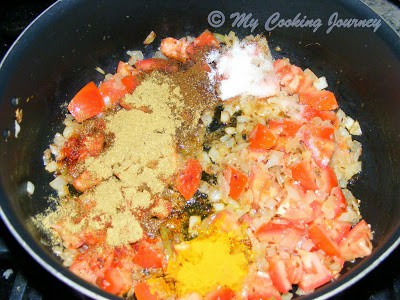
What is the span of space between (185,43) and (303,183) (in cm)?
137

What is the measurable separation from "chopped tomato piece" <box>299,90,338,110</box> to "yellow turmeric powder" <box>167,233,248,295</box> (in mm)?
1163

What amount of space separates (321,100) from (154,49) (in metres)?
1.33

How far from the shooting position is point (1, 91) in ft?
7.05

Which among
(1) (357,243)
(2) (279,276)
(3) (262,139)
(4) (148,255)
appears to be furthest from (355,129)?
(4) (148,255)

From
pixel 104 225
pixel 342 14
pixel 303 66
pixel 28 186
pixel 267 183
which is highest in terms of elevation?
pixel 342 14

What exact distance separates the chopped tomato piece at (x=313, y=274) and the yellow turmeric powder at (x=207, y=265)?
348 mm

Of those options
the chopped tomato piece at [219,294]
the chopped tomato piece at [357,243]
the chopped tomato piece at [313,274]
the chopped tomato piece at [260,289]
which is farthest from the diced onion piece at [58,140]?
the chopped tomato piece at [357,243]

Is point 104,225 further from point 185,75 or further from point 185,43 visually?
point 185,43

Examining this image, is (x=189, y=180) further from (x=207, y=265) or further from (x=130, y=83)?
(x=130, y=83)

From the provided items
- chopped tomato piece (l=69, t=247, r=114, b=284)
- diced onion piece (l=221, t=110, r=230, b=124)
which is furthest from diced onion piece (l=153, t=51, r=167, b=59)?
chopped tomato piece (l=69, t=247, r=114, b=284)

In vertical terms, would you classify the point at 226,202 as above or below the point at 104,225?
above

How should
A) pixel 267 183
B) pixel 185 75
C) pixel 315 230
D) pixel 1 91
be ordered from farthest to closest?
pixel 185 75, pixel 267 183, pixel 315 230, pixel 1 91

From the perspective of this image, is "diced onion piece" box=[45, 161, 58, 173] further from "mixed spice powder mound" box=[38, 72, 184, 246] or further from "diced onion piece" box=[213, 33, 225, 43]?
"diced onion piece" box=[213, 33, 225, 43]

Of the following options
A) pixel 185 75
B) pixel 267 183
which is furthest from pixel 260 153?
pixel 185 75
